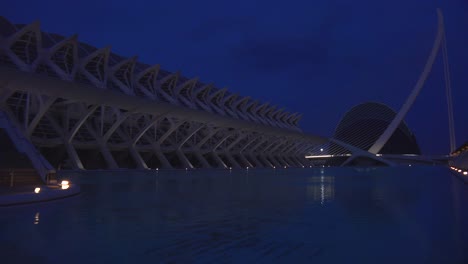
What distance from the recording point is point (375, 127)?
8931 cm

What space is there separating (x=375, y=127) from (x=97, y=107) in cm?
7583

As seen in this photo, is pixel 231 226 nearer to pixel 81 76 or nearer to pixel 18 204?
pixel 18 204

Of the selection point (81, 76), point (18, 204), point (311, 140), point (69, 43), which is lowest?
point (18, 204)

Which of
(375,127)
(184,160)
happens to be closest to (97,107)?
(184,160)

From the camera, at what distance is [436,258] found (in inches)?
137

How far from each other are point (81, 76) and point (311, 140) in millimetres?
38598

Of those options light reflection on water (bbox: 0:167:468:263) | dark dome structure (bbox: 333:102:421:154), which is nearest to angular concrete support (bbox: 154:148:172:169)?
light reflection on water (bbox: 0:167:468:263)

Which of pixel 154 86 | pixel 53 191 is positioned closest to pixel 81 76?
pixel 154 86

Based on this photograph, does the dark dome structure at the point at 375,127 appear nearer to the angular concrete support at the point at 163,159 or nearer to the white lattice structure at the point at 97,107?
the white lattice structure at the point at 97,107

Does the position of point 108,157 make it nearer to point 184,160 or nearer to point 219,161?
point 184,160

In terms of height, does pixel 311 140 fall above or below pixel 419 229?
above

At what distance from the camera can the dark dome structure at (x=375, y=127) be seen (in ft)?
294

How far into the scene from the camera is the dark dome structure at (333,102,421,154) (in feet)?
294

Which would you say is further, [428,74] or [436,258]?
[428,74]
